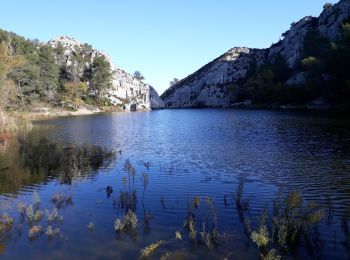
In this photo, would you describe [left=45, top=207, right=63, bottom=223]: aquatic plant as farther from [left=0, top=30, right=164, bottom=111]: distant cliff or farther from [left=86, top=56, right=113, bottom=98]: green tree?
[left=86, top=56, right=113, bottom=98]: green tree

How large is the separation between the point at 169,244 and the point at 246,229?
3.56 meters

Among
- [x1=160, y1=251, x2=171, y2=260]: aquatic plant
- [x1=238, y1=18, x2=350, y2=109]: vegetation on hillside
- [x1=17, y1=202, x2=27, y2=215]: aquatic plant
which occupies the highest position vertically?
[x1=238, y1=18, x2=350, y2=109]: vegetation on hillside

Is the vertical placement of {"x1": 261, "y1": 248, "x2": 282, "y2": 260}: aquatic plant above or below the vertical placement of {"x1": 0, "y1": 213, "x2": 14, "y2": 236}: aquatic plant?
above

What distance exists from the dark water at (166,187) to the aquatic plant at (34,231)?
0.20 meters

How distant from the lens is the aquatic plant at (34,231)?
51.0 ft

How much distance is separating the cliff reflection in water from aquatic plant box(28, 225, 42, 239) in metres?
8.38

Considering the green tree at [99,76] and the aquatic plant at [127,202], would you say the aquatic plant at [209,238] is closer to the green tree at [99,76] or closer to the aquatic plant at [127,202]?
the aquatic plant at [127,202]

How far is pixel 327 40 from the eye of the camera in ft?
468

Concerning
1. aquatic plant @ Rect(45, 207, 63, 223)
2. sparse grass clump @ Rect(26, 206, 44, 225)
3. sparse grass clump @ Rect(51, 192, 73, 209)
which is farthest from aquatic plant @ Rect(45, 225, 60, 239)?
sparse grass clump @ Rect(51, 192, 73, 209)

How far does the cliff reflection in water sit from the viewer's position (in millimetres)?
27028

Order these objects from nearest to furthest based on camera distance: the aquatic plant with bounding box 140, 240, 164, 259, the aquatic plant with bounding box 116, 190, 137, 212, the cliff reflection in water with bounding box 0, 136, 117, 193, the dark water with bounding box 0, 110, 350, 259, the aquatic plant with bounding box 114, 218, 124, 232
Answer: the aquatic plant with bounding box 140, 240, 164, 259, the dark water with bounding box 0, 110, 350, 259, the aquatic plant with bounding box 114, 218, 124, 232, the aquatic plant with bounding box 116, 190, 137, 212, the cliff reflection in water with bounding box 0, 136, 117, 193

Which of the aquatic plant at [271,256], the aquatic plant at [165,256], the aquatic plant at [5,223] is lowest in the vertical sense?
the aquatic plant at [165,256]

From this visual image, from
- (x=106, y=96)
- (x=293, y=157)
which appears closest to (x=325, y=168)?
(x=293, y=157)

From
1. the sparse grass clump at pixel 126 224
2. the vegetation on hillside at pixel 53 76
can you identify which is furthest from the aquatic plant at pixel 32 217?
the vegetation on hillside at pixel 53 76
